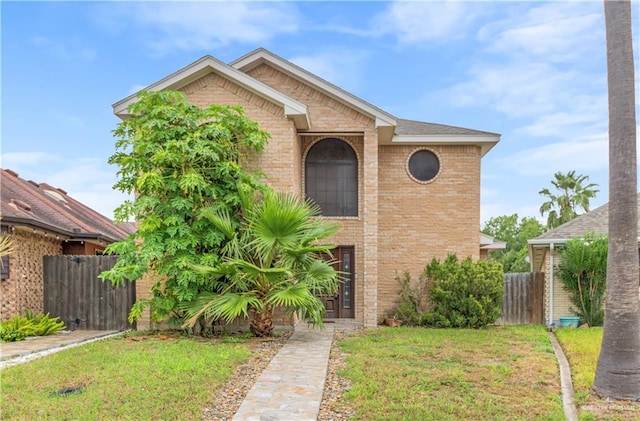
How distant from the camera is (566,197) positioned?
34.0 metres

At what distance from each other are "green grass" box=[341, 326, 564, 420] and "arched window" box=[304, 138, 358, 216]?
417 centimetres

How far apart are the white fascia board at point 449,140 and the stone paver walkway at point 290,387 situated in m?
Result: 6.90

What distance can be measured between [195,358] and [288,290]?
2.37 metres

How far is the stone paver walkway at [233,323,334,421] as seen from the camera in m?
5.19

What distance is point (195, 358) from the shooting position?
730 cm

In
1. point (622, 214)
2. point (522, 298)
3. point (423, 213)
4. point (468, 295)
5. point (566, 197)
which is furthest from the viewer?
point (566, 197)

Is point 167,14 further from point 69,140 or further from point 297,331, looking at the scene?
point 297,331

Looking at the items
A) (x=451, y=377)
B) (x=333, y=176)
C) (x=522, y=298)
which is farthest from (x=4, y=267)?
(x=522, y=298)

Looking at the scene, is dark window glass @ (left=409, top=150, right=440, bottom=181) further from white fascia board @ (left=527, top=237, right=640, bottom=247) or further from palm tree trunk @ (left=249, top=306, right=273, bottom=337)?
palm tree trunk @ (left=249, top=306, right=273, bottom=337)

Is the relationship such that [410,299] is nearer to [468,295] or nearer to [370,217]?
[468,295]

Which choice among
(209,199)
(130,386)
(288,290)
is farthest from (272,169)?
(130,386)

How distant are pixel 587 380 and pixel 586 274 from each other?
6.78 metres

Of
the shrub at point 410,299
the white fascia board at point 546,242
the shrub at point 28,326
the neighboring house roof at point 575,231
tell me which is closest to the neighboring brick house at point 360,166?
the shrub at point 410,299

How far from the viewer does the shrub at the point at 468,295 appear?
12.2m
